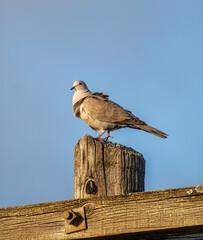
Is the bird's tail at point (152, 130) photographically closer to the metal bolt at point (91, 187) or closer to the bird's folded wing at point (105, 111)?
the bird's folded wing at point (105, 111)

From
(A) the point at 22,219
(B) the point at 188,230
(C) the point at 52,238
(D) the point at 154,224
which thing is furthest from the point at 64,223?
(B) the point at 188,230

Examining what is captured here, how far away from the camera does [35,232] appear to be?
7.37 feet

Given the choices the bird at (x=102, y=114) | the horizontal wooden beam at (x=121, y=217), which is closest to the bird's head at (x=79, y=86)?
the bird at (x=102, y=114)

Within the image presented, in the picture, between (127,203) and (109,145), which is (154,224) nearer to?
(127,203)

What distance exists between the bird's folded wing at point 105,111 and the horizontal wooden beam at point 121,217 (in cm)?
413

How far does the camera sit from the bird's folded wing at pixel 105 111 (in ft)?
21.0

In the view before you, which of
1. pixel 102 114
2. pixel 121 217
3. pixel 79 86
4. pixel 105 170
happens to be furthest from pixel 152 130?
pixel 121 217

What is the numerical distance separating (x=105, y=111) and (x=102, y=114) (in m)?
0.12

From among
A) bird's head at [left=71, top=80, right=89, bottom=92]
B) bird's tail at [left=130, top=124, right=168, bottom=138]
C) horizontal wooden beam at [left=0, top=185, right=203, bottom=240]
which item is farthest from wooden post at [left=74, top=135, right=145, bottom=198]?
bird's head at [left=71, top=80, right=89, bottom=92]

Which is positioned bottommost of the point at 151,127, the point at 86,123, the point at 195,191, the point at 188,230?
the point at 188,230

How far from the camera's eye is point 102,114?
6551 mm

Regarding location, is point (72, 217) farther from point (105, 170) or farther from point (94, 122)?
point (94, 122)

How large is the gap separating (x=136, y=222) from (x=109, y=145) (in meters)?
0.76

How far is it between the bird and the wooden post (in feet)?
11.7
